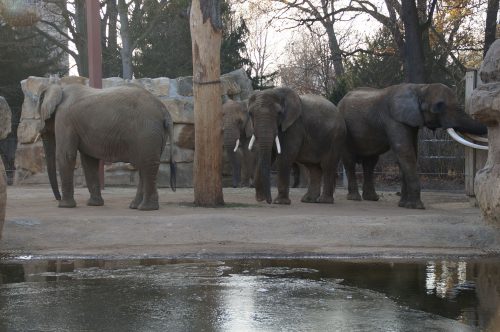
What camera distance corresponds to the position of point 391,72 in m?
23.9

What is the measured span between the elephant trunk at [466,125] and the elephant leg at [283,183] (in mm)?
2336

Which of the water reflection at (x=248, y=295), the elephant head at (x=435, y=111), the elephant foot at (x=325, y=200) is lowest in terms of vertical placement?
the water reflection at (x=248, y=295)

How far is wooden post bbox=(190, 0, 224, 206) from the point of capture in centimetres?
1117

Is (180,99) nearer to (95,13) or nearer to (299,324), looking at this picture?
(95,13)

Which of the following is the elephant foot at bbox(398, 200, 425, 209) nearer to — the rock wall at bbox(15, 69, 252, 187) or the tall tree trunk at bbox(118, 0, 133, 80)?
the rock wall at bbox(15, 69, 252, 187)

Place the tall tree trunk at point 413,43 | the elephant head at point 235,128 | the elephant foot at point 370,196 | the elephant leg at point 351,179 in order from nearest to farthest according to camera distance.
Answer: the elephant leg at point 351,179 → the elephant foot at point 370,196 → the elephant head at point 235,128 → the tall tree trunk at point 413,43

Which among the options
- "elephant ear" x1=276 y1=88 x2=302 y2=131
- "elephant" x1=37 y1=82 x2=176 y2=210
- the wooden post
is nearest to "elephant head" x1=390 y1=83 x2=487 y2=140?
"elephant ear" x1=276 y1=88 x2=302 y2=131

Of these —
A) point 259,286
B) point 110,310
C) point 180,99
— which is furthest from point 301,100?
point 110,310

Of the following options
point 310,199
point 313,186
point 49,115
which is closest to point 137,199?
point 49,115

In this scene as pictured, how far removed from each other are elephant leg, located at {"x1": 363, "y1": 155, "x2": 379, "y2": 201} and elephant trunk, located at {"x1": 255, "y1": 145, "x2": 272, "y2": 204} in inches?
83.0

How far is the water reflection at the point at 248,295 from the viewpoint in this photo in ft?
16.6

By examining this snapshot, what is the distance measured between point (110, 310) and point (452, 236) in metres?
4.53

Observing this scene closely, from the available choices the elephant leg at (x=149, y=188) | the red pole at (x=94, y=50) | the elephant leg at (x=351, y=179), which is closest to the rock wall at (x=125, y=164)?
the red pole at (x=94, y=50)

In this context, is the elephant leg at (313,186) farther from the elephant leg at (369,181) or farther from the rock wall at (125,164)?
the rock wall at (125,164)
